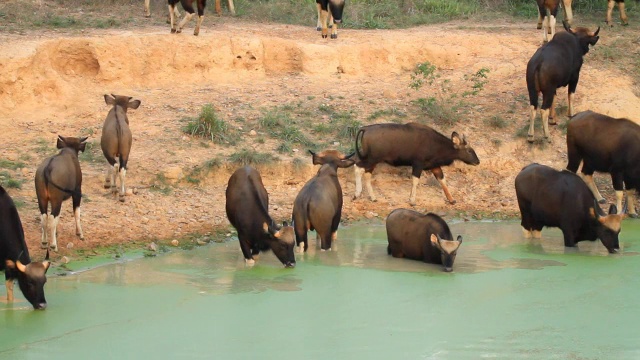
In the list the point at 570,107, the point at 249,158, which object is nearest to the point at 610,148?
the point at 570,107

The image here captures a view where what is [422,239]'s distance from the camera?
15023 millimetres

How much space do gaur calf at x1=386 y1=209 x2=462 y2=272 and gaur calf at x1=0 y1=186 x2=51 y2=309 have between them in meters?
4.71

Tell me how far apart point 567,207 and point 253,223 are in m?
4.23

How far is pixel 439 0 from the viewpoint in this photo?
27.4m

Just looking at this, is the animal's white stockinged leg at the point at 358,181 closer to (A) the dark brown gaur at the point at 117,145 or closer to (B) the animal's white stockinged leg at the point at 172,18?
(A) the dark brown gaur at the point at 117,145

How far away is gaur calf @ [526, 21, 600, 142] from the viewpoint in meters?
20.3

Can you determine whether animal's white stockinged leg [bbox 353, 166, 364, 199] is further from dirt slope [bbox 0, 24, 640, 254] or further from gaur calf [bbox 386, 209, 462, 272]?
gaur calf [bbox 386, 209, 462, 272]

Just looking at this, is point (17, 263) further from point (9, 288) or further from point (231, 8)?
point (231, 8)

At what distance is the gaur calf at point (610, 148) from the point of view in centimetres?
1797

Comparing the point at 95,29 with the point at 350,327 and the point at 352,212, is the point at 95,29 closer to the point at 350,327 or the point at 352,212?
the point at 352,212

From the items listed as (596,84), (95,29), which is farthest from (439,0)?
(95,29)

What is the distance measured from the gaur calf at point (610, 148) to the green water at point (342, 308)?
7.76 feet

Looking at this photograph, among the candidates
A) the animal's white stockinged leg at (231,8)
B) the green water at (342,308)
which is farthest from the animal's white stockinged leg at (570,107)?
the animal's white stockinged leg at (231,8)

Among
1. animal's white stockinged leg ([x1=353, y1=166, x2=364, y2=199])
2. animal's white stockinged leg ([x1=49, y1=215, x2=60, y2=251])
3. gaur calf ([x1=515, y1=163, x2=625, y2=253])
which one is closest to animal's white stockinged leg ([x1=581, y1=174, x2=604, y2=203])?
gaur calf ([x1=515, y1=163, x2=625, y2=253])
